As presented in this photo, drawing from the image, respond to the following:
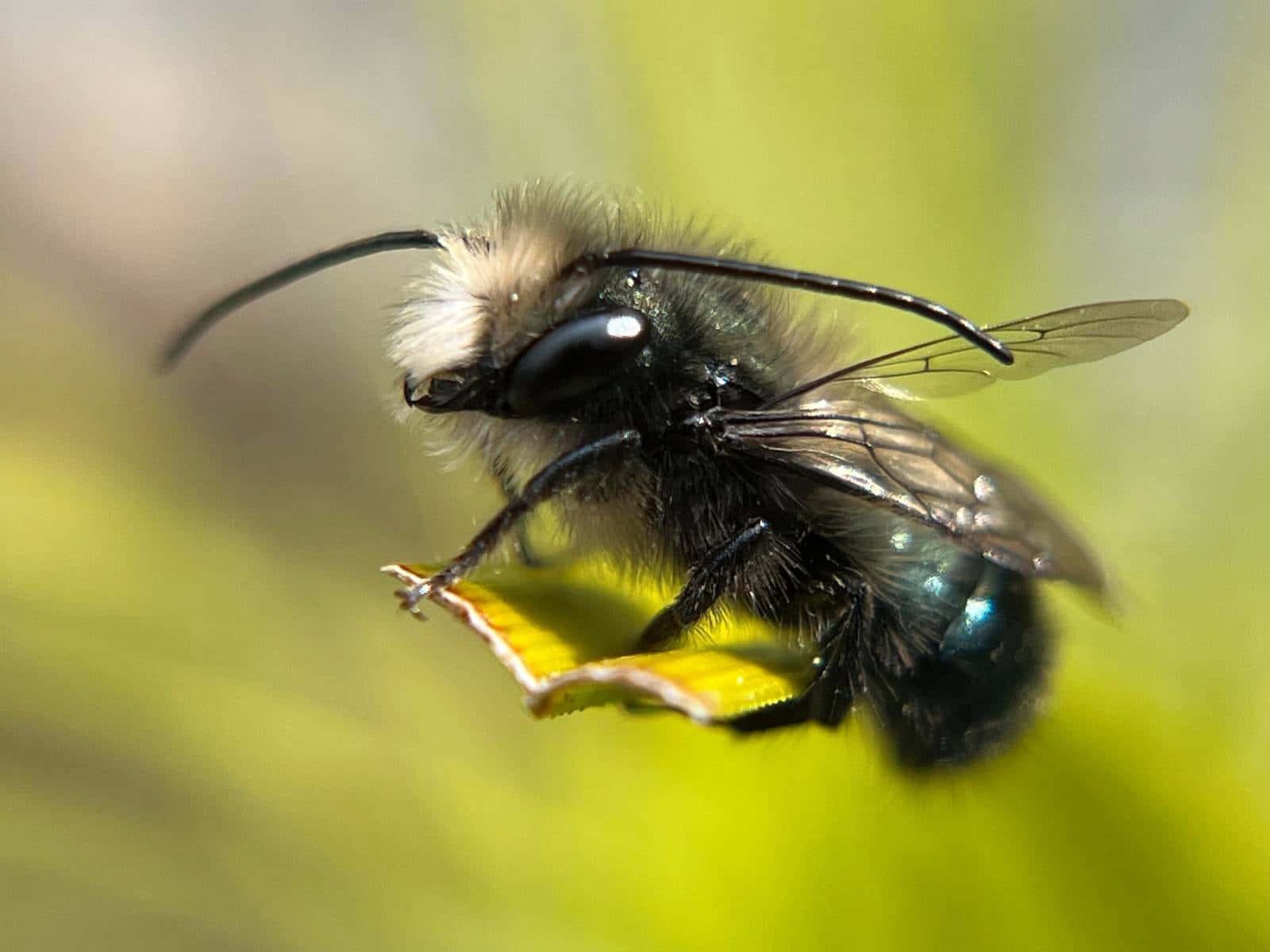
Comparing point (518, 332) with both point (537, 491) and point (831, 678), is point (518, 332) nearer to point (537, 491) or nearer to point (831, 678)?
point (537, 491)

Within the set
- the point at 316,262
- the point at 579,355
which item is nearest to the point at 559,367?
the point at 579,355

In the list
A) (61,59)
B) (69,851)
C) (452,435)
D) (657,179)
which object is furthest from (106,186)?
(452,435)

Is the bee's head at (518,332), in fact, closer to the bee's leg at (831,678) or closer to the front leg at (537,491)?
the front leg at (537,491)

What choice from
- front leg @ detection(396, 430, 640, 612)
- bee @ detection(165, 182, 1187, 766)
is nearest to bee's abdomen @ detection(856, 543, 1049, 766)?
bee @ detection(165, 182, 1187, 766)

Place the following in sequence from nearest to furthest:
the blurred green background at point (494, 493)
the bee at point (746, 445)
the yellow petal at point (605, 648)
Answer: the yellow petal at point (605, 648) < the bee at point (746, 445) < the blurred green background at point (494, 493)

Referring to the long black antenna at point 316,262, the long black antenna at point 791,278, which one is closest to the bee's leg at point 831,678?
the long black antenna at point 791,278

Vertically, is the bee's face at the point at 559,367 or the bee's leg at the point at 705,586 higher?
the bee's face at the point at 559,367

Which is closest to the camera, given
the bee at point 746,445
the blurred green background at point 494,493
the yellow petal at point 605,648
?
the yellow petal at point 605,648
